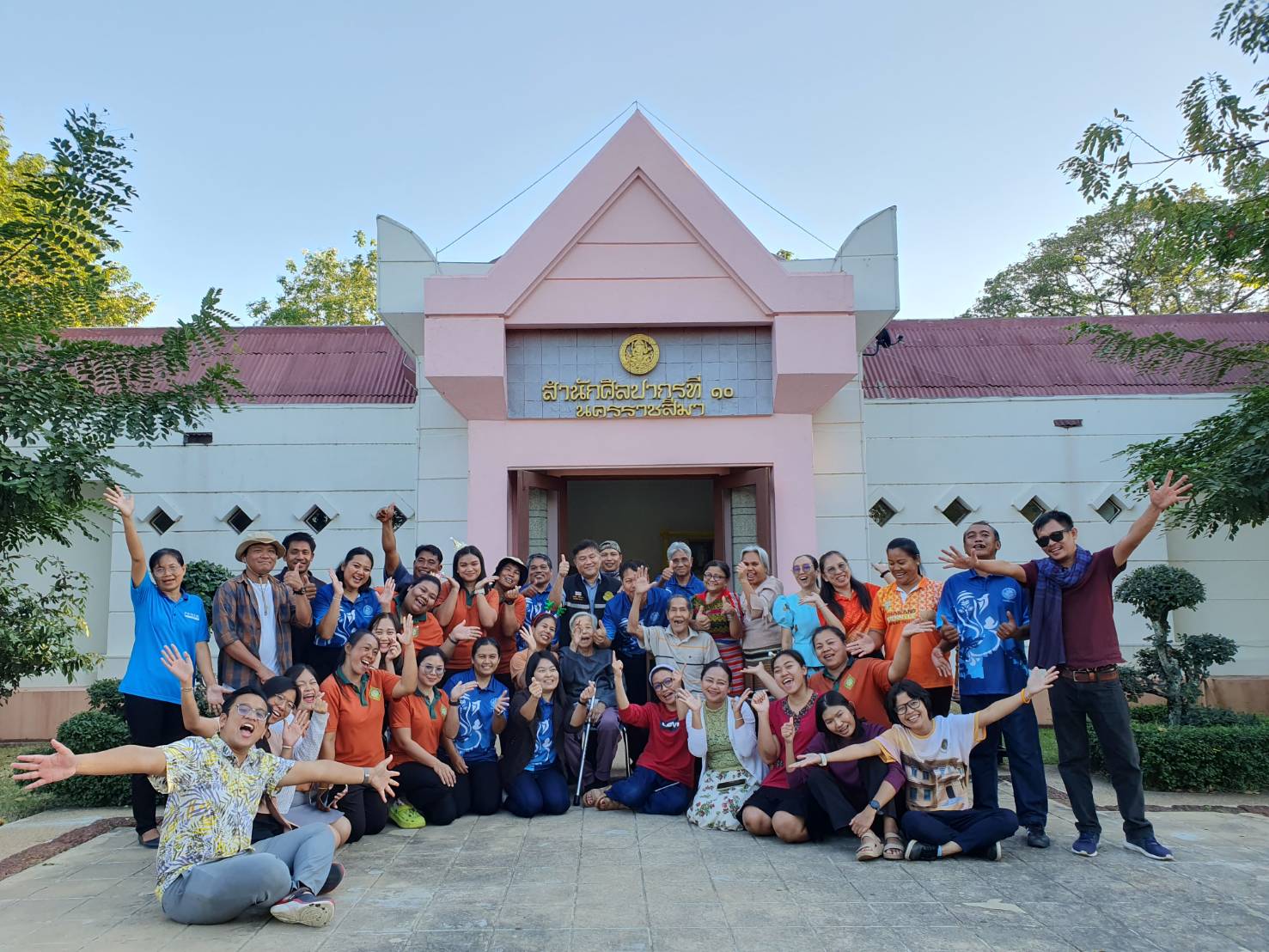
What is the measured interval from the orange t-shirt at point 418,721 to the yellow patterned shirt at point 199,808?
171 centimetres

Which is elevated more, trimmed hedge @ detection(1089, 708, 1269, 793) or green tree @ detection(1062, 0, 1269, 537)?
green tree @ detection(1062, 0, 1269, 537)

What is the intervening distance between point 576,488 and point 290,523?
5996 mm

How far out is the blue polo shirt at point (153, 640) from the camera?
5.77 meters

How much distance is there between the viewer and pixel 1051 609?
543 cm

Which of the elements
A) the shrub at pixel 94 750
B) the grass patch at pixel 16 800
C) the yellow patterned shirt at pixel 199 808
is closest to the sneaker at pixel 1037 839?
the yellow patterned shirt at pixel 199 808

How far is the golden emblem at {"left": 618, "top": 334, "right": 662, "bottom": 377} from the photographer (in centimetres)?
977

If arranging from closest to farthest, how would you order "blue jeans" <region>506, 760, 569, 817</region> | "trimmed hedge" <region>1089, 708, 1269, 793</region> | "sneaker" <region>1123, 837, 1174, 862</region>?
"sneaker" <region>1123, 837, 1174, 862</region> < "blue jeans" <region>506, 760, 569, 817</region> < "trimmed hedge" <region>1089, 708, 1269, 793</region>

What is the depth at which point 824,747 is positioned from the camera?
5555 millimetres

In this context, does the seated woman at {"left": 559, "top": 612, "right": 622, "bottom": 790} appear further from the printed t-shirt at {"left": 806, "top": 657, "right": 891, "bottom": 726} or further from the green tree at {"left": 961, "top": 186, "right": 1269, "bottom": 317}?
the green tree at {"left": 961, "top": 186, "right": 1269, "bottom": 317}

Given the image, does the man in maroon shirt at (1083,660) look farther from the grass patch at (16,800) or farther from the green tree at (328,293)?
the green tree at (328,293)

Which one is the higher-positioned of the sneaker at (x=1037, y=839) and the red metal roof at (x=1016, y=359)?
the red metal roof at (x=1016, y=359)

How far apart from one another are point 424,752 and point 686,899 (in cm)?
215

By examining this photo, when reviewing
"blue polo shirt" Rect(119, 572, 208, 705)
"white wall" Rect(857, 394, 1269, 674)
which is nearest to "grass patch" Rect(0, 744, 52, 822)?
"blue polo shirt" Rect(119, 572, 208, 705)

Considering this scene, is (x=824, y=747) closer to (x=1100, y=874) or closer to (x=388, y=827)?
(x=1100, y=874)
